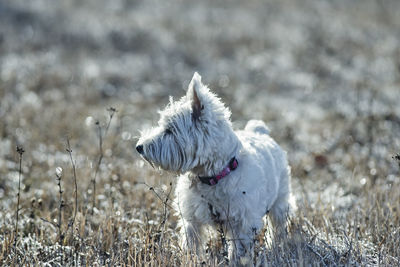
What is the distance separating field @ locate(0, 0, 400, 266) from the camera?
4281mm

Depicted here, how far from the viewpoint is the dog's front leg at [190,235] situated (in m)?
4.10

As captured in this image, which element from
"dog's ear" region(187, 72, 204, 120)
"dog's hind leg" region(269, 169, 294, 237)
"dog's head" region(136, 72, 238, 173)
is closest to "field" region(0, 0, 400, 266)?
"dog's hind leg" region(269, 169, 294, 237)

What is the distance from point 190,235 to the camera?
4234mm

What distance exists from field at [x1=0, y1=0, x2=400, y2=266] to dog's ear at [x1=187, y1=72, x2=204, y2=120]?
2.69ft

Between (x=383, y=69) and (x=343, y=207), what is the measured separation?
11841 mm

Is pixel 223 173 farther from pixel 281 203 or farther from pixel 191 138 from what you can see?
pixel 281 203

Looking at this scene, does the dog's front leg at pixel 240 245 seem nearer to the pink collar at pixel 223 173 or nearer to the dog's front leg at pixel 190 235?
the dog's front leg at pixel 190 235

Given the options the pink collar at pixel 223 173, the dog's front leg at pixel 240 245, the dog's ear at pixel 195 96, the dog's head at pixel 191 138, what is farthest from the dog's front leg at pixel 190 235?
the dog's ear at pixel 195 96

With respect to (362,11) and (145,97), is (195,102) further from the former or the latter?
(362,11)

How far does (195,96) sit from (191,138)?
383 millimetres

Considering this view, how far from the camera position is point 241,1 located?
27750mm

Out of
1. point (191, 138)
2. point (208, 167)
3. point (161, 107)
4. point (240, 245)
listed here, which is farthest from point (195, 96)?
point (161, 107)

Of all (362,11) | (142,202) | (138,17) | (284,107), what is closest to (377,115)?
(284,107)

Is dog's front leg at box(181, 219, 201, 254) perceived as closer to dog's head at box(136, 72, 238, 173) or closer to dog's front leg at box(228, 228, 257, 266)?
dog's front leg at box(228, 228, 257, 266)
